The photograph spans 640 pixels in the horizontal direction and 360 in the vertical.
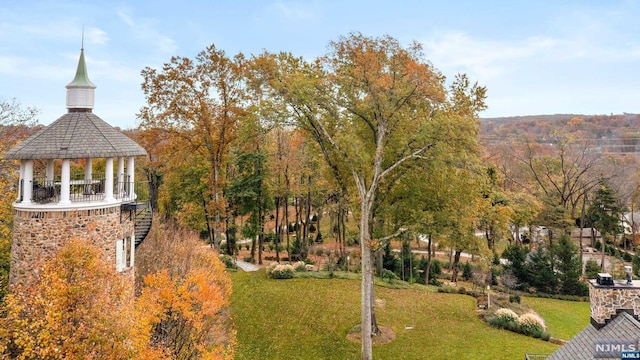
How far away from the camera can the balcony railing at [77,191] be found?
11.4 m

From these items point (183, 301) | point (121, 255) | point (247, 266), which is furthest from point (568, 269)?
point (121, 255)

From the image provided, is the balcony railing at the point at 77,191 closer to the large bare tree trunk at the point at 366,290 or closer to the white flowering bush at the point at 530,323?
the large bare tree trunk at the point at 366,290

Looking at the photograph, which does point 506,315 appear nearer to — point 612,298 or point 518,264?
point 612,298

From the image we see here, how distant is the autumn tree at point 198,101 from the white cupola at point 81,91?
9540 millimetres

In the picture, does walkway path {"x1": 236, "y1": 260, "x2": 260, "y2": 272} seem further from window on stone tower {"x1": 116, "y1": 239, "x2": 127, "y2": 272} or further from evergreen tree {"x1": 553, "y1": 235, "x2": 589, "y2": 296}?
evergreen tree {"x1": 553, "y1": 235, "x2": 589, "y2": 296}

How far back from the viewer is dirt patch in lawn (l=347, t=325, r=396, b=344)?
16125mm

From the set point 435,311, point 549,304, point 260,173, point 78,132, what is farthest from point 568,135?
point 78,132

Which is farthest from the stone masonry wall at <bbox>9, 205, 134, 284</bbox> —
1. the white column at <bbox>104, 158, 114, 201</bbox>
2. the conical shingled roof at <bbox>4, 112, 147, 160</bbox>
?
the conical shingled roof at <bbox>4, 112, 147, 160</bbox>

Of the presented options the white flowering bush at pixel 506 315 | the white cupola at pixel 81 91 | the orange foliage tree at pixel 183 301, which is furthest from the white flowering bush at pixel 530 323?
the white cupola at pixel 81 91

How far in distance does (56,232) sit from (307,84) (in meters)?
9.33

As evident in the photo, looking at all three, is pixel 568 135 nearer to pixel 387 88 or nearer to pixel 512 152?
pixel 512 152

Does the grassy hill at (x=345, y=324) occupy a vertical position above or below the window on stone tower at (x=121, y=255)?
below

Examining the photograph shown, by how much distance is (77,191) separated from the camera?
12594mm

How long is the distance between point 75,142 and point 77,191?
2.07 m
